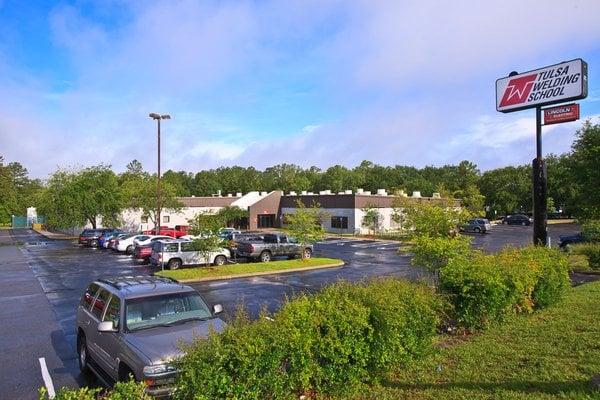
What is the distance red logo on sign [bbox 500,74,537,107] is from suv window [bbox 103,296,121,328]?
15.5 m

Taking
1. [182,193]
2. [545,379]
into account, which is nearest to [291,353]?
[545,379]

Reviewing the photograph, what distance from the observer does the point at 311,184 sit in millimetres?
115062

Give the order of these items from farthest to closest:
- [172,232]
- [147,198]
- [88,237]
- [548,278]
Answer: [147,198], [172,232], [88,237], [548,278]

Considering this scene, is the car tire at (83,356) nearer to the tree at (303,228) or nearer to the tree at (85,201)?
the tree at (303,228)

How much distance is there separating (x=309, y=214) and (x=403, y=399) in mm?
22010

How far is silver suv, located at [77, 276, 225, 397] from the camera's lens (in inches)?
250

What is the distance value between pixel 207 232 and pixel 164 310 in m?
15.6

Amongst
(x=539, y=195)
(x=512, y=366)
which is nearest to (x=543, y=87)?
(x=539, y=195)

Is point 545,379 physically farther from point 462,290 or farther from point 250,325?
point 250,325

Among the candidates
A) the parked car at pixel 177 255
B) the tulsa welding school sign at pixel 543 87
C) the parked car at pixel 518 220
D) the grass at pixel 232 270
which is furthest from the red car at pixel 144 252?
the parked car at pixel 518 220

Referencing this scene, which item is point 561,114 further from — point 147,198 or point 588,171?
point 147,198

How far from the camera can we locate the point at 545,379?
258 inches

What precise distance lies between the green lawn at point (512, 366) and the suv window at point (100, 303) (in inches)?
190

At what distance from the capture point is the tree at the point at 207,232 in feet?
75.8
